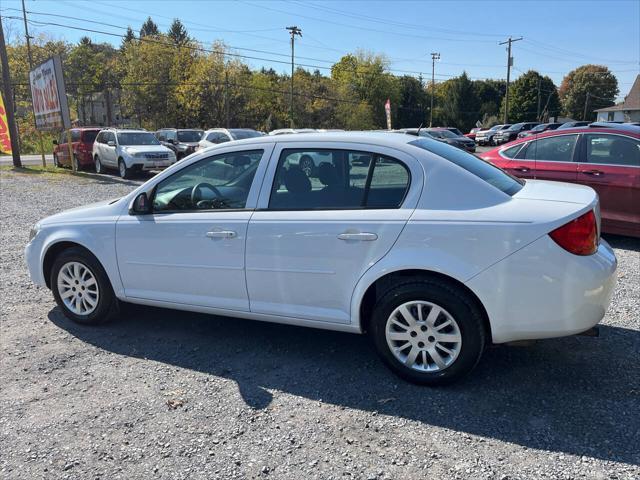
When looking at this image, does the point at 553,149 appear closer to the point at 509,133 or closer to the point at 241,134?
the point at 241,134

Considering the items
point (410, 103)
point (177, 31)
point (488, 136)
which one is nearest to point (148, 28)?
point (177, 31)

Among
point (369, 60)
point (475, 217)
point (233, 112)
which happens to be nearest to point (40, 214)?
point (475, 217)

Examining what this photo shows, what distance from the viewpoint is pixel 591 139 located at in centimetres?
722

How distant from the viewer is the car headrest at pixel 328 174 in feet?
11.9

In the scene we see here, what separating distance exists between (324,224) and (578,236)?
1572mm

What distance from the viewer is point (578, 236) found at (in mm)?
3080

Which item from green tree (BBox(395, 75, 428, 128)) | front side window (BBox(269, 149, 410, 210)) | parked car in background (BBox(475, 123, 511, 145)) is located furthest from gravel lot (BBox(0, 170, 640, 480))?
green tree (BBox(395, 75, 428, 128))

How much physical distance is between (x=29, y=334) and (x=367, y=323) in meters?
3.02

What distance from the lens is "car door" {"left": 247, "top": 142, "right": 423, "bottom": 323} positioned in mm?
3391

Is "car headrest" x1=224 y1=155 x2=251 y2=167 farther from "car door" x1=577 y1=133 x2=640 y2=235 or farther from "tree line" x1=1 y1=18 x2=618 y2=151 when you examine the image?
"tree line" x1=1 y1=18 x2=618 y2=151

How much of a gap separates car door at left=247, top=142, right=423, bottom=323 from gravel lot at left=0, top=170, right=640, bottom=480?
1.81 feet

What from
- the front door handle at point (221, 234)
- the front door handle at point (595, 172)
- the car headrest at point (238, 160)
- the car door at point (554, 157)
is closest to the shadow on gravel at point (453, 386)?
the front door handle at point (221, 234)

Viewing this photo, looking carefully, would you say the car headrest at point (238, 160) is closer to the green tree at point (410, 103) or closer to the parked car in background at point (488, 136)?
the parked car in background at point (488, 136)

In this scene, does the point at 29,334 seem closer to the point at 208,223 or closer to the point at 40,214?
the point at 208,223
